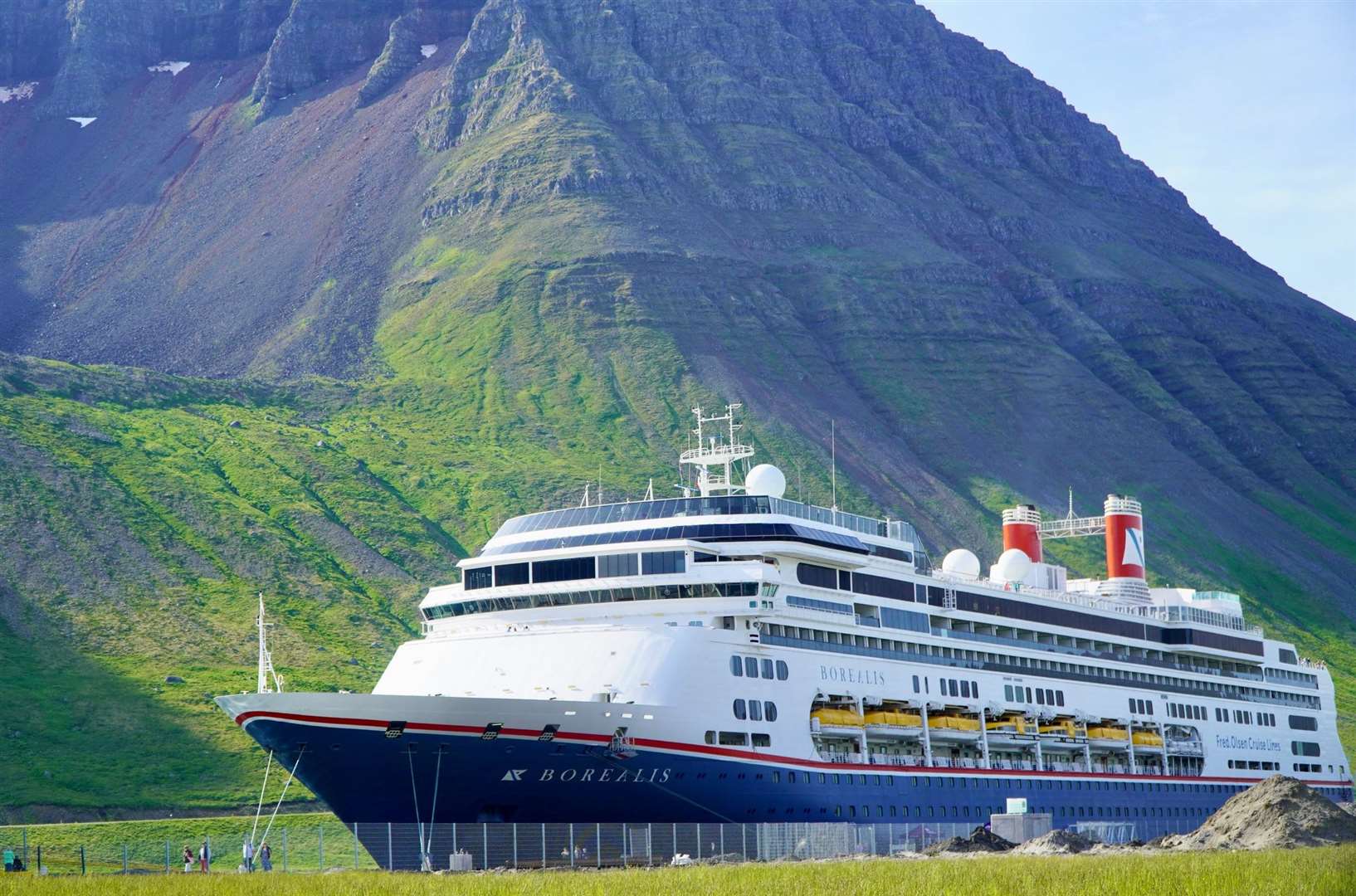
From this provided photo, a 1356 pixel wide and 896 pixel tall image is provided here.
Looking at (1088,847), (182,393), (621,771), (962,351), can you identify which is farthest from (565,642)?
(962,351)

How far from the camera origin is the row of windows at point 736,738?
51031 mm

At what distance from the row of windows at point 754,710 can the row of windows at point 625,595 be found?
3481mm

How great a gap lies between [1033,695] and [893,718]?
1029 cm

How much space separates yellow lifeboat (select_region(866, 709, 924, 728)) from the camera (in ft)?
190

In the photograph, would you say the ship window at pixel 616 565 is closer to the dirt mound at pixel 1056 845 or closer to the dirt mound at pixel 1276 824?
the dirt mound at pixel 1056 845

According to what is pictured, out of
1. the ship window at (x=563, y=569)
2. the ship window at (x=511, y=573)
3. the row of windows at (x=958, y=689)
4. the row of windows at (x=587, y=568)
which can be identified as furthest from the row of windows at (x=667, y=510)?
the row of windows at (x=958, y=689)

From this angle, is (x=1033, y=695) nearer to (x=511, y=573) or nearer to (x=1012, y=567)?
(x=1012, y=567)

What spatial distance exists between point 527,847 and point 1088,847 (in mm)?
17572

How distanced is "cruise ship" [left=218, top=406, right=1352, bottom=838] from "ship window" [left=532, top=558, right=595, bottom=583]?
85 millimetres

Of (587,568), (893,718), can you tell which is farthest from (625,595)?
(893,718)

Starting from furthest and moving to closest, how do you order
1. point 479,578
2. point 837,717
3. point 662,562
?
point 479,578
point 837,717
point 662,562

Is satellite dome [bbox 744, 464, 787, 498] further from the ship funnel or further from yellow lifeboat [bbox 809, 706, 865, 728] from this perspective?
the ship funnel

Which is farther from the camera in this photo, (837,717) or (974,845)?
(837,717)

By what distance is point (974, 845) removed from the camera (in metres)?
52.8
